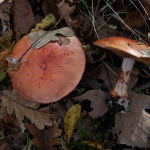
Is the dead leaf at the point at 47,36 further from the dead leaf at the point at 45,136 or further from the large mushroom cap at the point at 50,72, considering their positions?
the dead leaf at the point at 45,136

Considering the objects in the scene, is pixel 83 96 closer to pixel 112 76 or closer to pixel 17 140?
pixel 112 76

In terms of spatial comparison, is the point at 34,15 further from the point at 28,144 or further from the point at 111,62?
the point at 28,144

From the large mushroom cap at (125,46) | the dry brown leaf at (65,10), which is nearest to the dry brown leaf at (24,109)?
the large mushroom cap at (125,46)

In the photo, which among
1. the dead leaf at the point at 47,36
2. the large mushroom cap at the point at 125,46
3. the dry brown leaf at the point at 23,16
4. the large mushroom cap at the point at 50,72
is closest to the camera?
the large mushroom cap at the point at 125,46

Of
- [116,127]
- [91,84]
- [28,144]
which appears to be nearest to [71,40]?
[91,84]

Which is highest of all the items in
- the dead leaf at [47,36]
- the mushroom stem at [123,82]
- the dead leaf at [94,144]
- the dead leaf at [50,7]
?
the dead leaf at [50,7]

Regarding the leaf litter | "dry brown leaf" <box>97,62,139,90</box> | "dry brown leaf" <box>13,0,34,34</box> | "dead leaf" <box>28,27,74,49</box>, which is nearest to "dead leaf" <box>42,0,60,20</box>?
the leaf litter
